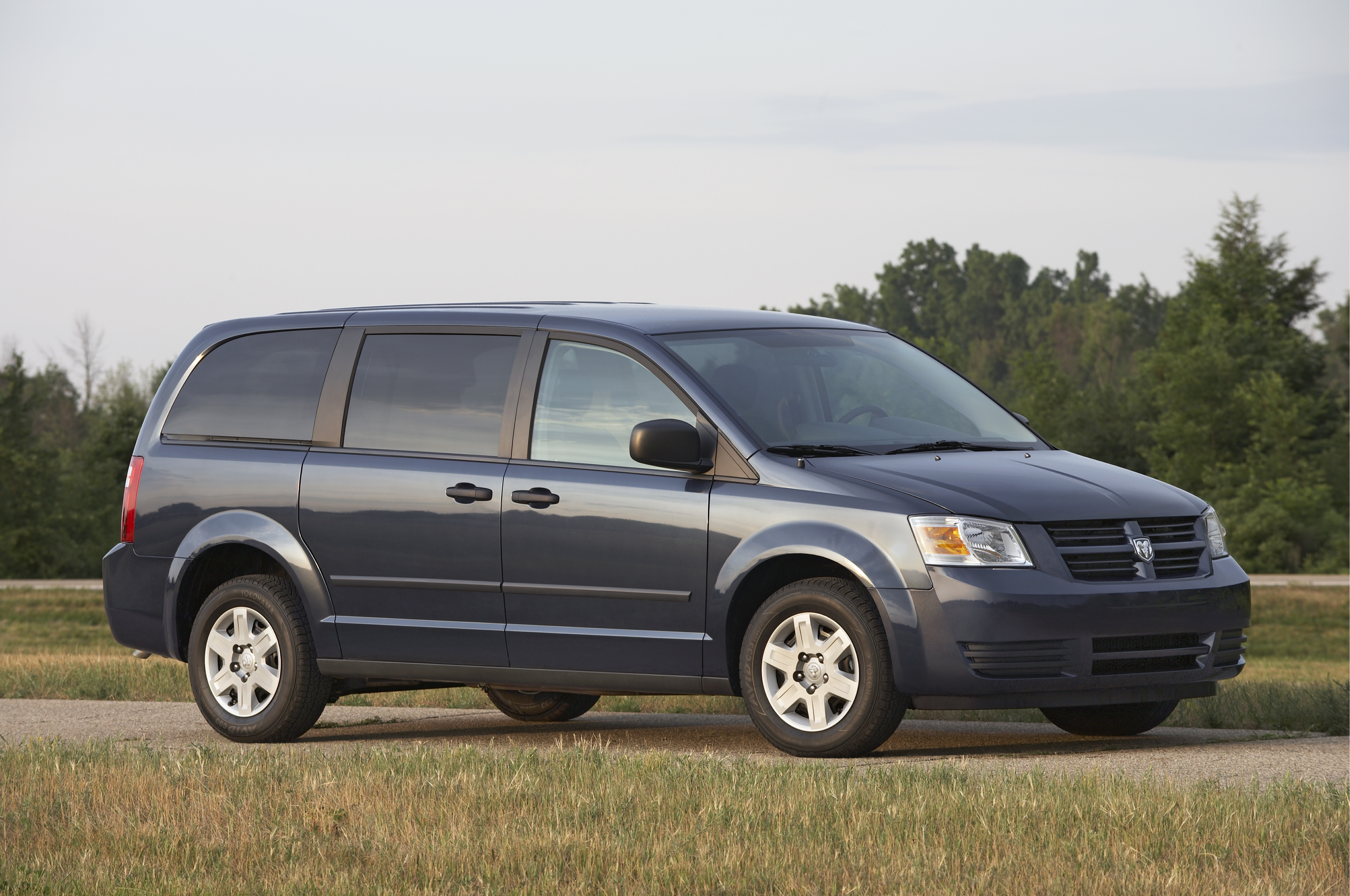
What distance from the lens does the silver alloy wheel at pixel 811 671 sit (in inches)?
309

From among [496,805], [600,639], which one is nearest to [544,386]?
[600,639]

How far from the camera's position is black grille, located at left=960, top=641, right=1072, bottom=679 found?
7.61 m

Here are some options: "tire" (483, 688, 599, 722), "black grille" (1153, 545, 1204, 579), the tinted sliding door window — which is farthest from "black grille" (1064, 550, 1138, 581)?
"tire" (483, 688, 599, 722)

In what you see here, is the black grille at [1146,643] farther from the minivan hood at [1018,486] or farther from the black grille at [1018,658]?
the minivan hood at [1018,486]

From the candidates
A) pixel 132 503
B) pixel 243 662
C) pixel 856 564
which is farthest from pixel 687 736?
pixel 132 503

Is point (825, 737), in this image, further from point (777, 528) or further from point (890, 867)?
point (890, 867)

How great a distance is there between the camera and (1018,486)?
7941 millimetres

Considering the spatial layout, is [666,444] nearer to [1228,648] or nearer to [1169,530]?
[1169,530]

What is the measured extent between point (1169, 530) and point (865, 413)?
1.50m

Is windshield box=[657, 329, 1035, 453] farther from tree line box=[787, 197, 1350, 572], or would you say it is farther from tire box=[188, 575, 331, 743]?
tree line box=[787, 197, 1350, 572]

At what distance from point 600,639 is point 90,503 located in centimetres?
6655

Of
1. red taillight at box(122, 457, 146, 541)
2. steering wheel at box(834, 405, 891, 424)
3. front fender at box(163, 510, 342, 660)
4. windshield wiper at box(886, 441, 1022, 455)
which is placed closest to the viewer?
windshield wiper at box(886, 441, 1022, 455)

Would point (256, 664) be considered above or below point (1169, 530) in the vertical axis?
below

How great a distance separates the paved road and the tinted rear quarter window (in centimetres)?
160
